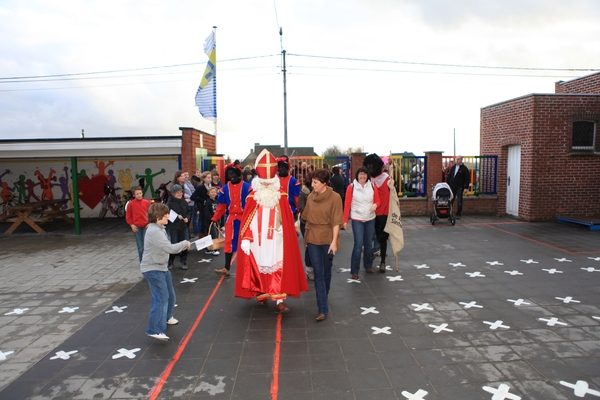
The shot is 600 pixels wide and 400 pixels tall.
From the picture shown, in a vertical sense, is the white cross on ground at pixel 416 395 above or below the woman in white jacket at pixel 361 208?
A: below

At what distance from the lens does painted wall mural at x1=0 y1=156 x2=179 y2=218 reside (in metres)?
15.7

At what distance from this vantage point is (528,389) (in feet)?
12.1

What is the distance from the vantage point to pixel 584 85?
15.5 metres

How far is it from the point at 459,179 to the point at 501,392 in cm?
1077

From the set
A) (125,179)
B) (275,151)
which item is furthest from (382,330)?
(275,151)

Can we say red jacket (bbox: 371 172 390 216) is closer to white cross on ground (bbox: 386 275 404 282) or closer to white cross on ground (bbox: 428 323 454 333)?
white cross on ground (bbox: 386 275 404 282)

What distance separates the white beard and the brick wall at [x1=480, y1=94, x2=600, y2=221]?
10336 millimetres

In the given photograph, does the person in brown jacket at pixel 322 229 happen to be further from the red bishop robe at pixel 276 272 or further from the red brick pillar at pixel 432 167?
the red brick pillar at pixel 432 167

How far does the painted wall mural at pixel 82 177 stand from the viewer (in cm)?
1566

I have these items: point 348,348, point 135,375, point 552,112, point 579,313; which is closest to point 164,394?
point 135,375

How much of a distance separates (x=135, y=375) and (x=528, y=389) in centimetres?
364

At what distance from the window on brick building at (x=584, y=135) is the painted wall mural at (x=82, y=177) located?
Answer: 13.5 meters

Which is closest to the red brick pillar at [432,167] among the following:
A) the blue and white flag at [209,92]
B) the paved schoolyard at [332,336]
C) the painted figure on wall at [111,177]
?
the paved schoolyard at [332,336]

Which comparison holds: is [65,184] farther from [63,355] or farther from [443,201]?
[443,201]
